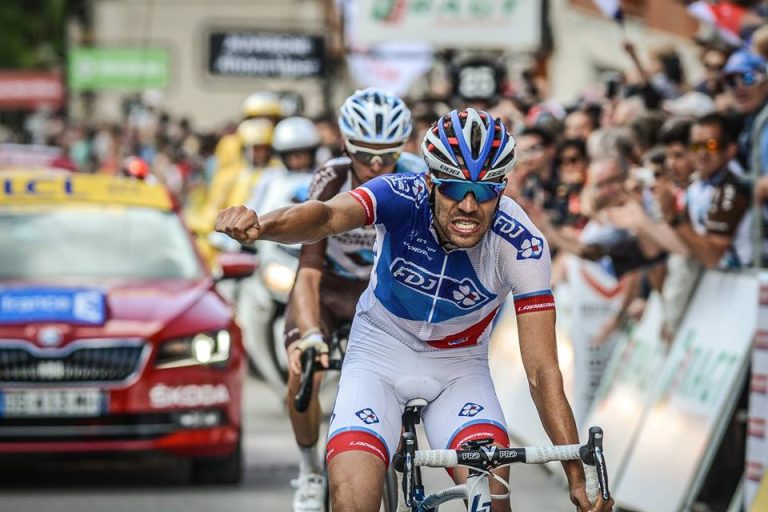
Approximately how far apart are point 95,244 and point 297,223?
5.92m

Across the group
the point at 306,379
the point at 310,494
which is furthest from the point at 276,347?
the point at 306,379

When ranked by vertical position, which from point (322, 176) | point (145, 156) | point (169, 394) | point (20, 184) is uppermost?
point (322, 176)

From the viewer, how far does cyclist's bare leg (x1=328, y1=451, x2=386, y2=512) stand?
5953 millimetres

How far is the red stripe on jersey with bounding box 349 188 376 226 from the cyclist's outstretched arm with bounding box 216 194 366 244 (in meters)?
0.02

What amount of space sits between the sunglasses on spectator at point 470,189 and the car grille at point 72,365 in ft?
15.0

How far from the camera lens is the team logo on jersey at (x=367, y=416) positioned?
6230 mm

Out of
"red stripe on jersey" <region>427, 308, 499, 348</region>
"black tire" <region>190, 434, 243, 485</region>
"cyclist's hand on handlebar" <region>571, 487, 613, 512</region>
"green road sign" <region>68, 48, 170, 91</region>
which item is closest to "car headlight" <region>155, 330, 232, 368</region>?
"black tire" <region>190, 434, 243, 485</region>

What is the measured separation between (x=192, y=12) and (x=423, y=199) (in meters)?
60.8

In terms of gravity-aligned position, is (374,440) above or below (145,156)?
above

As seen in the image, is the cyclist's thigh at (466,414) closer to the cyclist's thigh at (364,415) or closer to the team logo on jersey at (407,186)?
the cyclist's thigh at (364,415)

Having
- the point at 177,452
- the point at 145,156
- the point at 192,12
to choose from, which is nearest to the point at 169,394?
the point at 177,452

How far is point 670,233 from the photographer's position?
32.7 ft

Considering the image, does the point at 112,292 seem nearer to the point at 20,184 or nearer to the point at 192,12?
the point at 20,184

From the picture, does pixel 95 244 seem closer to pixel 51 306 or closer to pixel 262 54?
pixel 51 306
